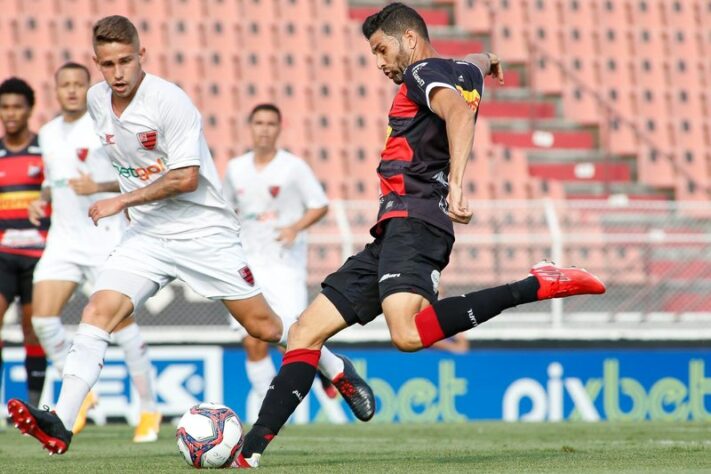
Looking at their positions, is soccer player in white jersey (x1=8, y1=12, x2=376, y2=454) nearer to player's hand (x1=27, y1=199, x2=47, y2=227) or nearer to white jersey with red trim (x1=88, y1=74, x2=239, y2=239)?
white jersey with red trim (x1=88, y1=74, x2=239, y2=239)

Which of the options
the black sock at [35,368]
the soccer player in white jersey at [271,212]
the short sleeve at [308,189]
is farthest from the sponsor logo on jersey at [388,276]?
the black sock at [35,368]

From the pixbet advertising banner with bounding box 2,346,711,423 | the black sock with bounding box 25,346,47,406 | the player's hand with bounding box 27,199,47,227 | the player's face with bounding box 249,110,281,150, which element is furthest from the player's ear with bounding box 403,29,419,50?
the pixbet advertising banner with bounding box 2,346,711,423

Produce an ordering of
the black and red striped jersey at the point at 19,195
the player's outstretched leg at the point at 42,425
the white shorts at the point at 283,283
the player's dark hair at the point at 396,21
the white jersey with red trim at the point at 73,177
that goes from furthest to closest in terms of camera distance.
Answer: the white shorts at the point at 283,283 < the black and red striped jersey at the point at 19,195 < the white jersey with red trim at the point at 73,177 < the player's dark hair at the point at 396,21 < the player's outstretched leg at the point at 42,425

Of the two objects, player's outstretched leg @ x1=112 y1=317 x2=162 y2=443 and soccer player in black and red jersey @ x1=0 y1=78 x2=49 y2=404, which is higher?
soccer player in black and red jersey @ x1=0 y1=78 x2=49 y2=404

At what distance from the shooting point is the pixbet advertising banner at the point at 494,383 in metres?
12.1

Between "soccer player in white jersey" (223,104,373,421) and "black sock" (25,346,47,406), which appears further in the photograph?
"soccer player in white jersey" (223,104,373,421)

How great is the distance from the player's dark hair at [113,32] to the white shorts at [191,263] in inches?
41.1

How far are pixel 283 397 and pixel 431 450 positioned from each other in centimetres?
186

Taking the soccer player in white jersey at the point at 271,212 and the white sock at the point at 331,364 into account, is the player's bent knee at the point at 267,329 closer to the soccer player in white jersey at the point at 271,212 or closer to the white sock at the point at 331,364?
the white sock at the point at 331,364

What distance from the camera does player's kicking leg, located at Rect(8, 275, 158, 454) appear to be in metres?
5.75

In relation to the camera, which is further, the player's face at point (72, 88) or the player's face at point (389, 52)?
the player's face at point (72, 88)

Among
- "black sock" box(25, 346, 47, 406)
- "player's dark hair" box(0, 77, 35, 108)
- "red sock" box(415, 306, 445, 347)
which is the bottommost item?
"black sock" box(25, 346, 47, 406)

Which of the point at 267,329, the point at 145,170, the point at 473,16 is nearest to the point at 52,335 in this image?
the point at 267,329

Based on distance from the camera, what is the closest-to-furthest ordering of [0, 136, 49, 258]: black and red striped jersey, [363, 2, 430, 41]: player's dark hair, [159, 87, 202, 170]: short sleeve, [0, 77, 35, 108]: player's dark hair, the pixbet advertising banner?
[363, 2, 430, 41]: player's dark hair, [159, 87, 202, 170]: short sleeve, [0, 77, 35, 108]: player's dark hair, [0, 136, 49, 258]: black and red striped jersey, the pixbet advertising banner
